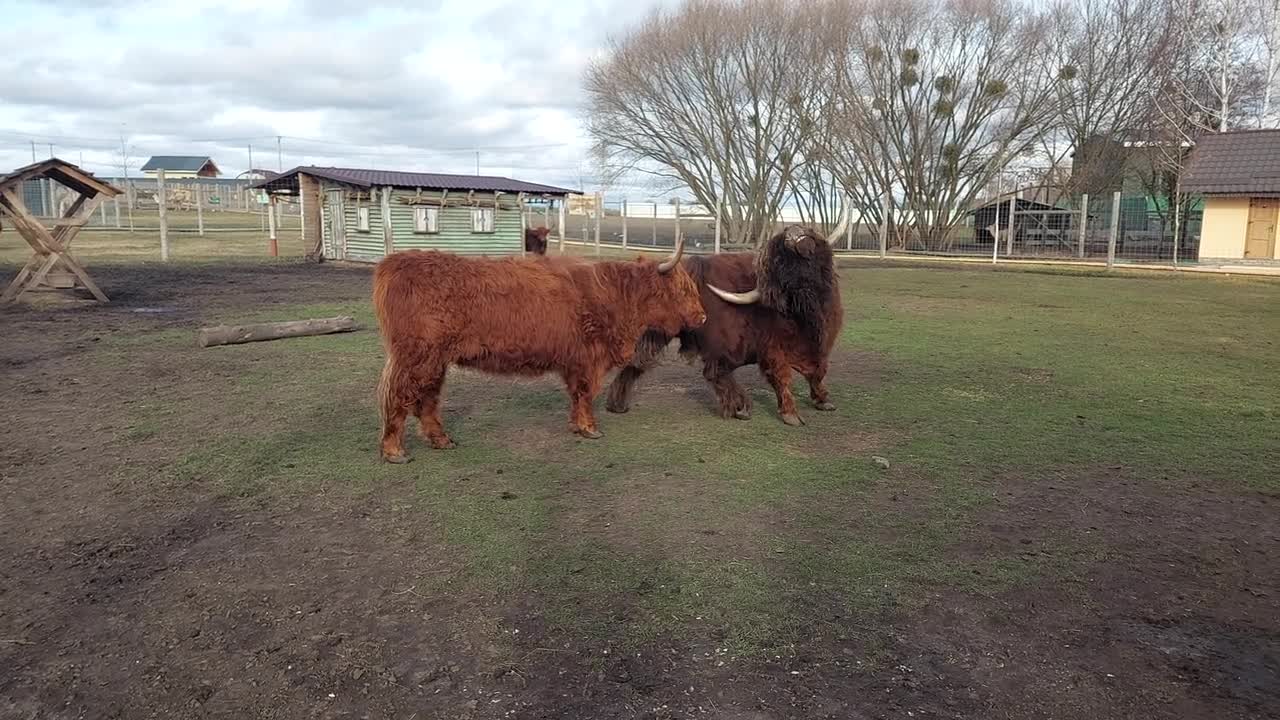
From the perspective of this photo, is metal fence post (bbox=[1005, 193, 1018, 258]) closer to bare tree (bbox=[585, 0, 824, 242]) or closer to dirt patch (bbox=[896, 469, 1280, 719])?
bare tree (bbox=[585, 0, 824, 242])

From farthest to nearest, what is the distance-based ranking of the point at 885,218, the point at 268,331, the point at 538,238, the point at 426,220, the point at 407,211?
the point at 885,218 → the point at 426,220 → the point at 407,211 → the point at 538,238 → the point at 268,331

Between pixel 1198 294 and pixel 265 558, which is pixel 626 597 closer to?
pixel 265 558

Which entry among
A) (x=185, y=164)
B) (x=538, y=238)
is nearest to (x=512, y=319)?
(x=538, y=238)

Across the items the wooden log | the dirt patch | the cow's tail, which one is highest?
the cow's tail

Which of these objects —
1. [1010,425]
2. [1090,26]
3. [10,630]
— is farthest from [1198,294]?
[1090,26]

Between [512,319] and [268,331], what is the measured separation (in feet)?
19.0

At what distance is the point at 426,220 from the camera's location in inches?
993

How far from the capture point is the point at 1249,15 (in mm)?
27953

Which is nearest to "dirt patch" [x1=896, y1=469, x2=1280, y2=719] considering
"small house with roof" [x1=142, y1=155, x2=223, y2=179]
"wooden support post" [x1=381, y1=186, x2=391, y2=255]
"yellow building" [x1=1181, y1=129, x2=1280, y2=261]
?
"wooden support post" [x1=381, y1=186, x2=391, y2=255]

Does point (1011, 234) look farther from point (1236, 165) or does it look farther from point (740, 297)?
point (740, 297)

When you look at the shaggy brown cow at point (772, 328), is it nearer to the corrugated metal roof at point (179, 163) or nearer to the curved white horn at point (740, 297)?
the curved white horn at point (740, 297)

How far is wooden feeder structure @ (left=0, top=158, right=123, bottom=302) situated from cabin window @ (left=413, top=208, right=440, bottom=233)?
11.5m

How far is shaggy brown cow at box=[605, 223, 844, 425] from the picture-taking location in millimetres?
6574

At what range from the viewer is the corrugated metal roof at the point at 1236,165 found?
23438 millimetres
